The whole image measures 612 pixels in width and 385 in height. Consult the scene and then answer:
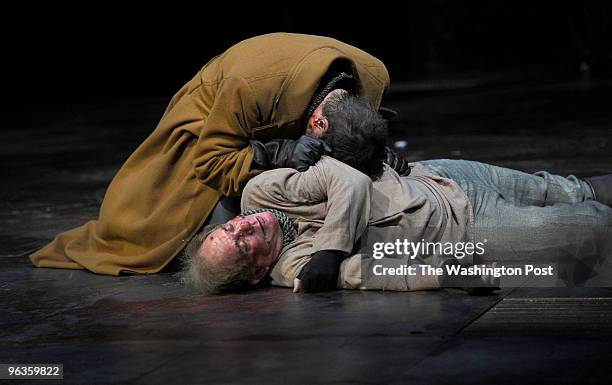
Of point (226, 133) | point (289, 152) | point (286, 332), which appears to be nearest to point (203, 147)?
point (226, 133)

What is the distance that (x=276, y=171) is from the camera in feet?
17.5

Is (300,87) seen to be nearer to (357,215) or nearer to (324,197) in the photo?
(324,197)

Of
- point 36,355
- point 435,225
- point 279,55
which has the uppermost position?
point 279,55

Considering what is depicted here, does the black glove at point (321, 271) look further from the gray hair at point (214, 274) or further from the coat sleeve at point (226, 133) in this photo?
the coat sleeve at point (226, 133)

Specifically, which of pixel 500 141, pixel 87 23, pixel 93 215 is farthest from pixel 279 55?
pixel 87 23

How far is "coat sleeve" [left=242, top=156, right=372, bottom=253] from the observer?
198 inches

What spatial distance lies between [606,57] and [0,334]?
1248cm

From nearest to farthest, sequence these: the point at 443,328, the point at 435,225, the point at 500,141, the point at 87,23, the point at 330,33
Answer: the point at 443,328, the point at 435,225, the point at 500,141, the point at 87,23, the point at 330,33

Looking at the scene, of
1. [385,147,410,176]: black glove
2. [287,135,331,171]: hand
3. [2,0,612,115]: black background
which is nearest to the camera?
[287,135,331,171]: hand

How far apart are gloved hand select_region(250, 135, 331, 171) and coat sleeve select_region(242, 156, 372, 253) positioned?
0.12 ft

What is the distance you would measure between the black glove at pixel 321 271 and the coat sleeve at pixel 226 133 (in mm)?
597

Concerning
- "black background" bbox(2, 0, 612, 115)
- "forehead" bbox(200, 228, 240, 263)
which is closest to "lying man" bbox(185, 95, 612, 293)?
"forehead" bbox(200, 228, 240, 263)

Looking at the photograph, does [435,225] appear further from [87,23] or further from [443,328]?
[87,23]

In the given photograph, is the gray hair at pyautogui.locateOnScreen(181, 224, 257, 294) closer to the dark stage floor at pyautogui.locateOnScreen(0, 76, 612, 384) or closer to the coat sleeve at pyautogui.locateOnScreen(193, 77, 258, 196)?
the dark stage floor at pyautogui.locateOnScreen(0, 76, 612, 384)
